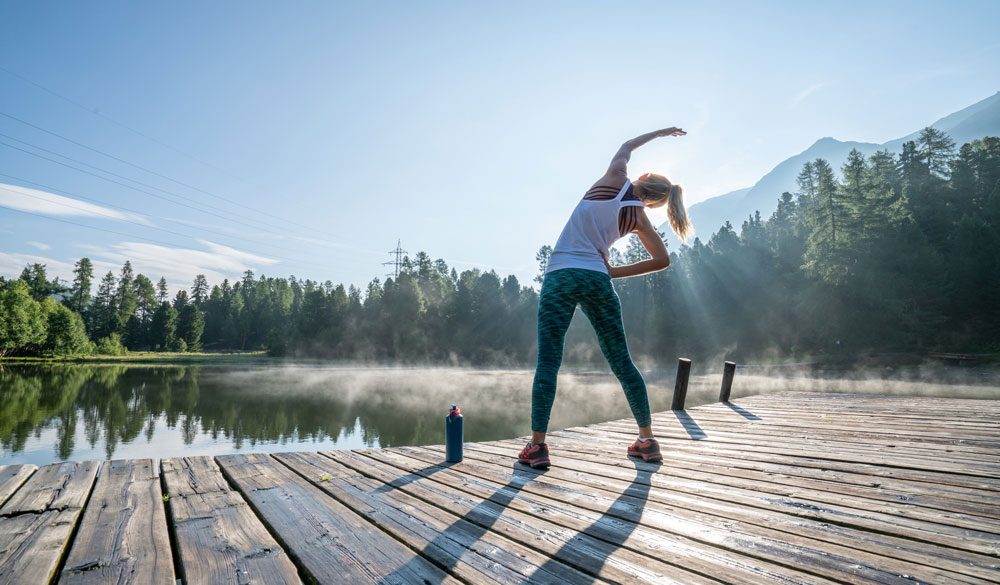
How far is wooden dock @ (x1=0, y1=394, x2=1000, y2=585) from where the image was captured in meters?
1.30

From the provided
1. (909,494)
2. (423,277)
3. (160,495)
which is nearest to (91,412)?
(160,495)

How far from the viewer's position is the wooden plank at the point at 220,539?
4.18 feet

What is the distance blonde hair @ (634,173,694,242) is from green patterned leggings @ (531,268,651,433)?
72 centimetres

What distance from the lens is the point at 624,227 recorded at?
286cm

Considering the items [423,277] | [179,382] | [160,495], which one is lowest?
[179,382]

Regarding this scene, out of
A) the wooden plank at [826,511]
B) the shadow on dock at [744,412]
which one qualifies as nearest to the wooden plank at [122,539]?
the wooden plank at [826,511]

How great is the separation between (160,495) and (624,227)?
9.30ft

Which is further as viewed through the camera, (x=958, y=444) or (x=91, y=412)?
(x=91, y=412)

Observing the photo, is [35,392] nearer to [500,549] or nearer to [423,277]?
[500,549]

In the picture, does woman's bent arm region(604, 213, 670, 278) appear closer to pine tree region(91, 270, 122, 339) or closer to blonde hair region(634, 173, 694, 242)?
blonde hair region(634, 173, 694, 242)

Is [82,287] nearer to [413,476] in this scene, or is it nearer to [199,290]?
[199,290]

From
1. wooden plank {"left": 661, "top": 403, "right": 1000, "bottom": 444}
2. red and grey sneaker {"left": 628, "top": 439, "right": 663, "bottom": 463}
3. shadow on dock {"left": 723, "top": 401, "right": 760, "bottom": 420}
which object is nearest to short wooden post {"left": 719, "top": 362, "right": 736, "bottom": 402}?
shadow on dock {"left": 723, "top": 401, "right": 760, "bottom": 420}

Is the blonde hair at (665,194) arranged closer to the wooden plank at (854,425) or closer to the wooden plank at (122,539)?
the wooden plank at (854,425)

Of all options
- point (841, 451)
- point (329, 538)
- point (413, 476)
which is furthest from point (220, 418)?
point (841, 451)
